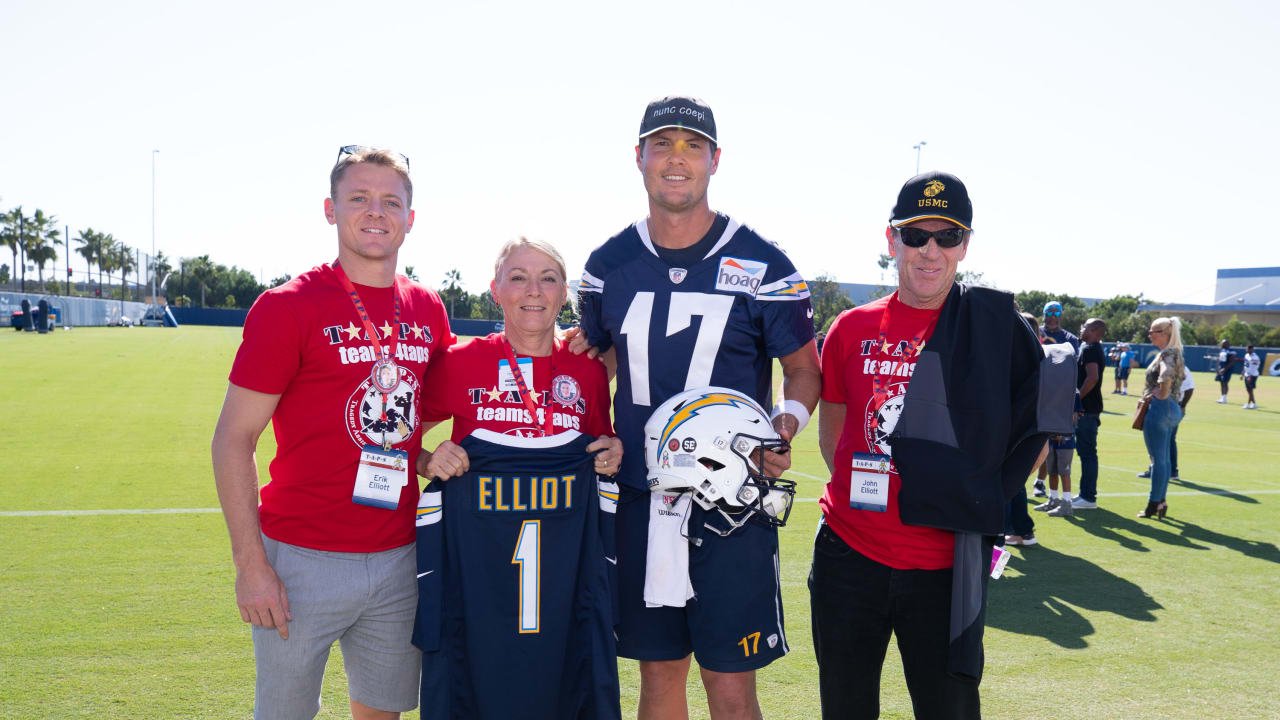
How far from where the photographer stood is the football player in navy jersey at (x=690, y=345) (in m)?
3.07

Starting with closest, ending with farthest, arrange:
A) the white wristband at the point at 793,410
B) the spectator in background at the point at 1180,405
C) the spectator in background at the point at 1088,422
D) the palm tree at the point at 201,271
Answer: the white wristband at the point at 793,410 < the spectator in background at the point at 1088,422 < the spectator in background at the point at 1180,405 < the palm tree at the point at 201,271

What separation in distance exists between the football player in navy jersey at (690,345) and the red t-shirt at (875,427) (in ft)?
0.59

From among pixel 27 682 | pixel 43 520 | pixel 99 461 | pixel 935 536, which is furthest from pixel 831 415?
pixel 99 461

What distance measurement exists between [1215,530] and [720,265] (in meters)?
8.27

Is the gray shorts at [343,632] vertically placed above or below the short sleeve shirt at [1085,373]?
below

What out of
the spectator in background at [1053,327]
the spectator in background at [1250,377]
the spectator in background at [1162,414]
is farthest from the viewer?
the spectator in background at [1250,377]

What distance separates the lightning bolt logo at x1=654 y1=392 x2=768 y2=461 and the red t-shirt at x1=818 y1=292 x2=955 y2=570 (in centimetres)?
41

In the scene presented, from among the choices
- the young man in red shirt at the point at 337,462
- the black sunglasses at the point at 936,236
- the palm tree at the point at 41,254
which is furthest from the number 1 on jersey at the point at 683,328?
the palm tree at the point at 41,254

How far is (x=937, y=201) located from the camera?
300 cm

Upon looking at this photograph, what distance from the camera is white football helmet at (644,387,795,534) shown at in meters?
2.91

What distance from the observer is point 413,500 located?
3.07m

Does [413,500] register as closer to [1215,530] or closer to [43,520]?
[43,520]

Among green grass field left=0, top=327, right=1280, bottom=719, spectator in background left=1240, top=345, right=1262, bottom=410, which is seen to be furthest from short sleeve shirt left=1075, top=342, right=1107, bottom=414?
spectator in background left=1240, top=345, right=1262, bottom=410

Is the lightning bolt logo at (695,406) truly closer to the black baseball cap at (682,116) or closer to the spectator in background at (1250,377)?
the black baseball cap at (682,116)
